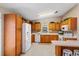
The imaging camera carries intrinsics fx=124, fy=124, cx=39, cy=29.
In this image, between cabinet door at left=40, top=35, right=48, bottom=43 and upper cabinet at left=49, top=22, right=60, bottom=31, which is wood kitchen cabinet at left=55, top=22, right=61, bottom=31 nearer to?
upper cabinet at left=49, top=22, right=60, bottom=31

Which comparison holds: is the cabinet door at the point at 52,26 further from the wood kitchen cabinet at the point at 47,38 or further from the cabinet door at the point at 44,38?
the cabinet door at the point at 44,38

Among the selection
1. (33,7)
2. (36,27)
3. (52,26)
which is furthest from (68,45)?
(36,27)

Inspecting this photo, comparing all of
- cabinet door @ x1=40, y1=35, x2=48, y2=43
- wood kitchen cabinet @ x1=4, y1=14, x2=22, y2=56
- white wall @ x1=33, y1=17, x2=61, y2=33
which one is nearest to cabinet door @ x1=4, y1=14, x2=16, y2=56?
wood kitchen cabinet @ x1=4, y1=14, x2=22, y2=56

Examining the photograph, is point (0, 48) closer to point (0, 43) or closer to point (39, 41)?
point (0, 43)

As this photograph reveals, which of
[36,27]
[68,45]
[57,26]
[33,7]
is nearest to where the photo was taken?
[68,45]

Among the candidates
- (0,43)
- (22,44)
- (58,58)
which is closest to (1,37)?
(0,43)

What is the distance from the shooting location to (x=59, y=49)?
3008mm

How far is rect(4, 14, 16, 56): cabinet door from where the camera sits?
12.7 ft

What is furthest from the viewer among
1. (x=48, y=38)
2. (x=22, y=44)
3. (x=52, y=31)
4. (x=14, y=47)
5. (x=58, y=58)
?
(x=52, y=31)

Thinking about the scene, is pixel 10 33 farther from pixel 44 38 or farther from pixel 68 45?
pixel 44 38

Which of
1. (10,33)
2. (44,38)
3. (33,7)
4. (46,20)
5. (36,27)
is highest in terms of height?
(33,7)

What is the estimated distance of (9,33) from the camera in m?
3.91

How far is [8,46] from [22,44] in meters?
0.94

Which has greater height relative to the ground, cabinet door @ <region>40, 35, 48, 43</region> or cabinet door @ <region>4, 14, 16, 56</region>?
cabinet door @ <region>4, 14, 16, 56</region>
